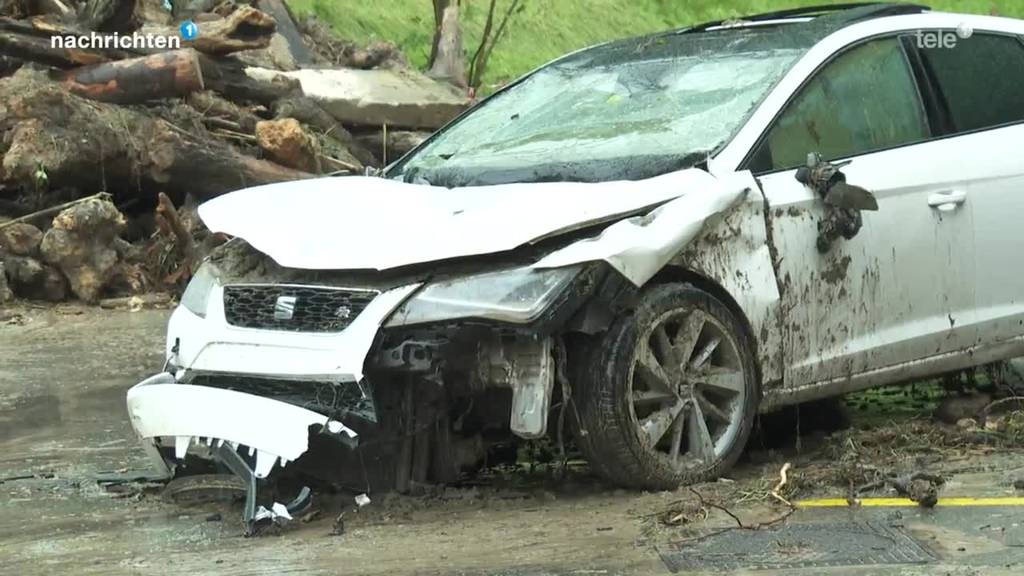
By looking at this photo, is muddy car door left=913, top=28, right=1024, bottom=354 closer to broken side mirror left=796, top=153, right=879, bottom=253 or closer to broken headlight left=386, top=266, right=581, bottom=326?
broken side mirror left=796, top=153, right=879, bottom=253

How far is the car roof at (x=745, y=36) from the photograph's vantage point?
6035 millimetres

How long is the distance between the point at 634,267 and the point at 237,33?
7536 mm

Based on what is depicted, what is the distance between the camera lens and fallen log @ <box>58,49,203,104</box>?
35.8ft

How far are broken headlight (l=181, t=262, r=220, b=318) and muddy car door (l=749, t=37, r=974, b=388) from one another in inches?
81.3

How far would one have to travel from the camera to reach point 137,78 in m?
11.0

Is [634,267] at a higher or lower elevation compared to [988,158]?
lower

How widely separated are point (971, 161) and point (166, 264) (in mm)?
6451

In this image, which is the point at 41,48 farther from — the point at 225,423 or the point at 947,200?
the point at 947,200

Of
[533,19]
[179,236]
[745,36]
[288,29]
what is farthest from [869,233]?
[533,19]

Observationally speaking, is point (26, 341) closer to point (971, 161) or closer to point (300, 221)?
point (300, 221)

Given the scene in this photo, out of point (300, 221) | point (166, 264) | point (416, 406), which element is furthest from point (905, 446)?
point (166, 264)

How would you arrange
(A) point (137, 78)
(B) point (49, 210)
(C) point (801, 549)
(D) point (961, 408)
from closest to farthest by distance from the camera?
(C) point (801, 549) → (D) point (961, 408) → (B) point (49, 210) → (A) point (137, 78)

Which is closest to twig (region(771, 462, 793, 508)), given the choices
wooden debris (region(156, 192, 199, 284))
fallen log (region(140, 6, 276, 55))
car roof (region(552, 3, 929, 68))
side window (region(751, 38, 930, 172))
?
side window (region(751, 38, 930, 172))

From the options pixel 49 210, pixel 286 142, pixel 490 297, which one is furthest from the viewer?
pixel 286 142
